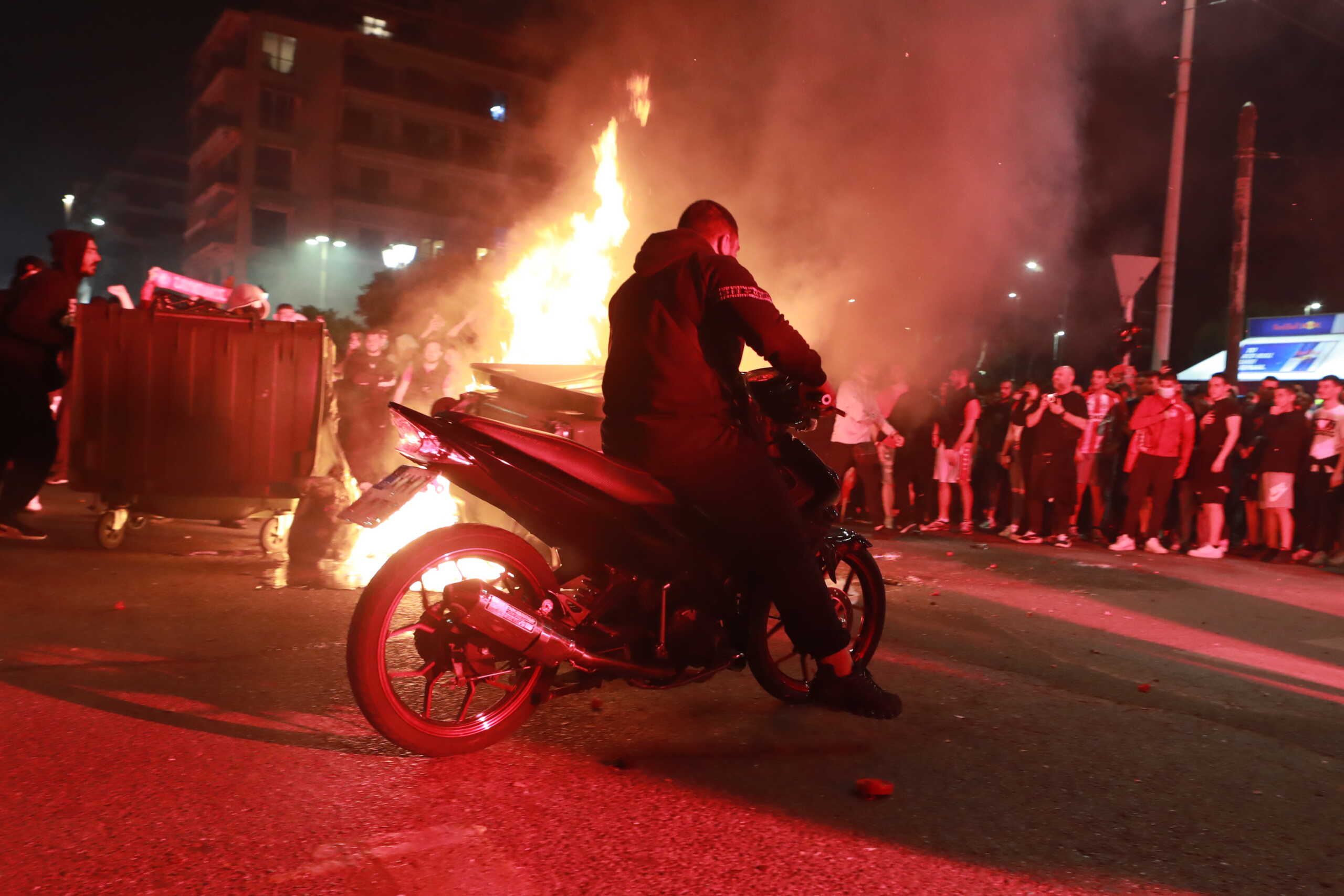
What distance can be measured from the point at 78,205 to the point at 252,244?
985 centimetres

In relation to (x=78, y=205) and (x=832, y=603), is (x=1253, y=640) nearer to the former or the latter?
(x=832, y=603)

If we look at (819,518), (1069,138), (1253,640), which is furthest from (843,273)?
(819,518)

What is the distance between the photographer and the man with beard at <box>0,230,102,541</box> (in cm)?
773

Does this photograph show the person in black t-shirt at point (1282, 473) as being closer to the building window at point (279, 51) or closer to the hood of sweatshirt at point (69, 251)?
the hood of sweatshirt at point (69, 251)

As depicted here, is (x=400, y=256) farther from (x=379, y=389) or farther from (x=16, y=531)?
(x=16, y=531)

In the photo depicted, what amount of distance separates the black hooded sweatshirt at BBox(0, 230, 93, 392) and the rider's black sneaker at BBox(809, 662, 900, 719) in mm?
6567

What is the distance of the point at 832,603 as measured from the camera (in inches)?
152

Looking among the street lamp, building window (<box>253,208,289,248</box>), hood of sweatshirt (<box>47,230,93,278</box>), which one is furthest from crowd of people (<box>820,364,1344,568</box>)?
building window (<box>253,208,289,248</box>)

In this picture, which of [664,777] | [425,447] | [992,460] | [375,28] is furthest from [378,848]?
[375,28]

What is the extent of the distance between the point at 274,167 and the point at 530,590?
188 feet

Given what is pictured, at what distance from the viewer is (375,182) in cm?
5816

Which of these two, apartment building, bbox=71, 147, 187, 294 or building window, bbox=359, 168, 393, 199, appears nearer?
building window, bbox=359, 168, 393, 199

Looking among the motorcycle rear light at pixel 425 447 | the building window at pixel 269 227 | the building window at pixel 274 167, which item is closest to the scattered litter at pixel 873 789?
the motorcycle rear light at pixel 425 447

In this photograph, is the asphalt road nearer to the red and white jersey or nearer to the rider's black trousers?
the rider's black trousers
